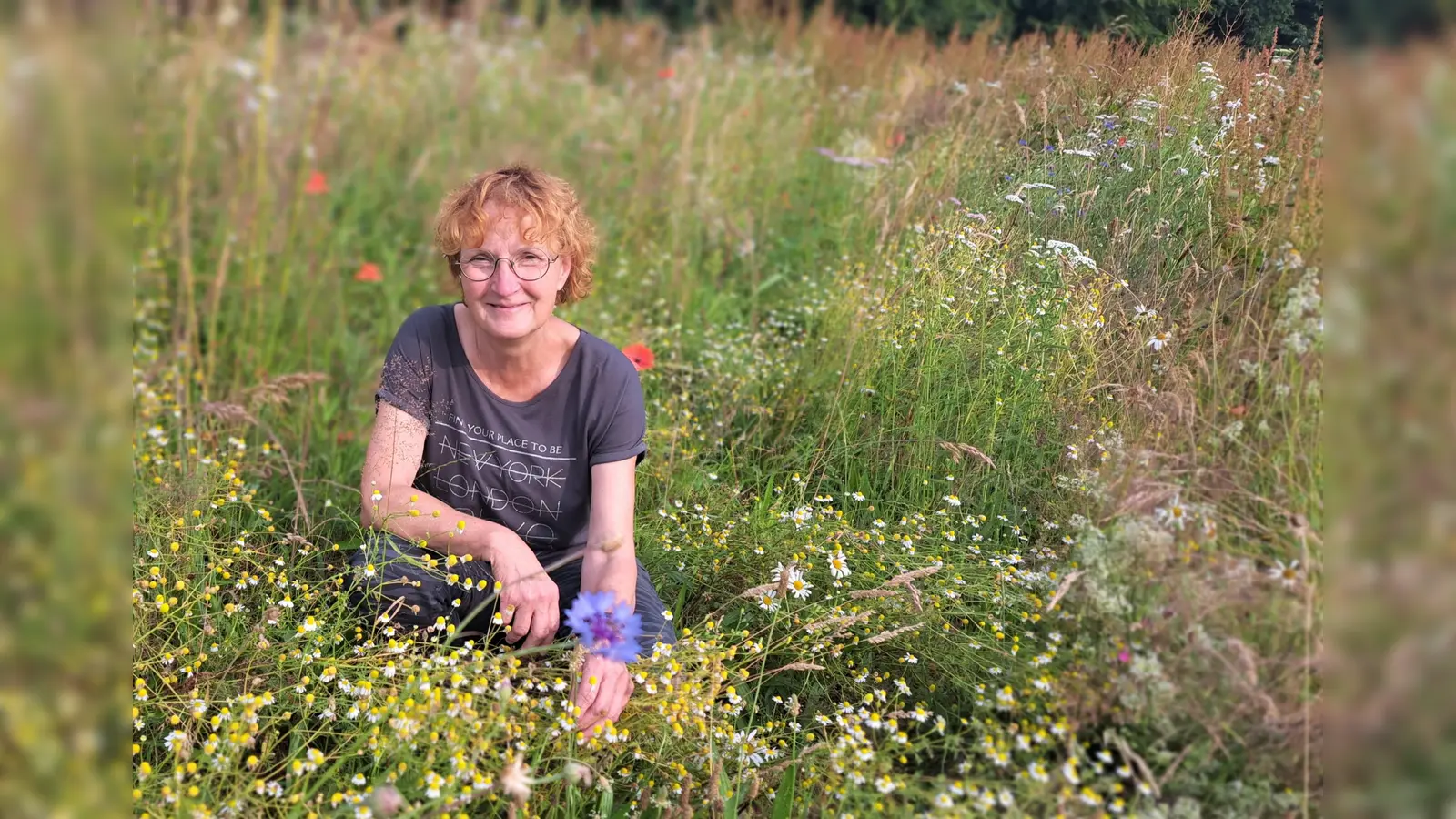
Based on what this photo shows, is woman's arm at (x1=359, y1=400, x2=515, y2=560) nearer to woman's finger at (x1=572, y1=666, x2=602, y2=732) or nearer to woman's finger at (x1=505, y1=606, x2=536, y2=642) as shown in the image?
woman's finger at (x1=505, y1=606, x2=536, y2=642)

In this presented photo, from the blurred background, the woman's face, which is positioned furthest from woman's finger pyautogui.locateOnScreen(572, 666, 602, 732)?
the blurred background

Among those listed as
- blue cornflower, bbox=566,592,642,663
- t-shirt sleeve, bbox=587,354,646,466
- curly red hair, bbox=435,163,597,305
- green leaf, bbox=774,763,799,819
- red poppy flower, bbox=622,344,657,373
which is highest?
curly red hair, bbox=435,163,597,305

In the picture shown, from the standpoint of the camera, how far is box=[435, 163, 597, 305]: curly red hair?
2324 mm

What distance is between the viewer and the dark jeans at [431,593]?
232 centimetres

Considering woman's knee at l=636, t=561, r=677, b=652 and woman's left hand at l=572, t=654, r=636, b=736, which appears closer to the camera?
woman's left hand at l=572, t=654, r=636, b=736

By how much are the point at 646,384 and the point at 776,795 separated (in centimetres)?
176

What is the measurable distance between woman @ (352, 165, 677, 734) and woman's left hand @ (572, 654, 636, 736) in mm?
202

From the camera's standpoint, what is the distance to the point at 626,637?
1955mm

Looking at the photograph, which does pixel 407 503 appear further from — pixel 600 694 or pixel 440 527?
pixel 600 694

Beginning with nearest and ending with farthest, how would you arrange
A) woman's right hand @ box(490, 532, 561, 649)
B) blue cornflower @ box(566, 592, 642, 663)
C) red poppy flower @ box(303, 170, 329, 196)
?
blue cornflower @ box(566, 592, 642, 663), woman's right hand @ box(490, 532, 561, 649), red poppy flower @ box(303, 170, 329, 196)

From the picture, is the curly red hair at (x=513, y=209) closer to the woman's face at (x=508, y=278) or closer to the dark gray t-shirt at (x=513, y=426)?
the woman's face at (x=508, y=278)
